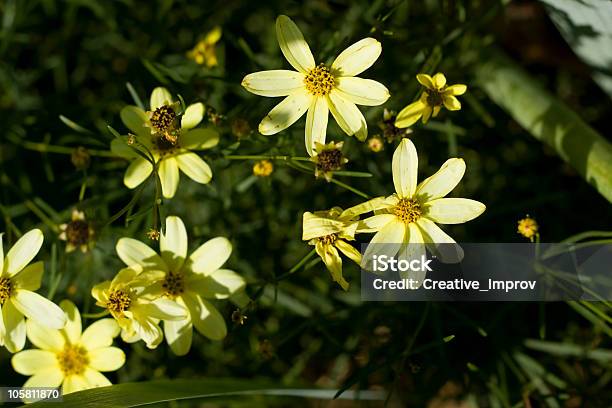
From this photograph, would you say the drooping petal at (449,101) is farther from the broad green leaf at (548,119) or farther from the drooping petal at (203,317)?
the drooping petal at (203,317)

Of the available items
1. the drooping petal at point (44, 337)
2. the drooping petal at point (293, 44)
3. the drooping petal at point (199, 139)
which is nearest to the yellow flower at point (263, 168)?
the drooping petal at point (199, 139)

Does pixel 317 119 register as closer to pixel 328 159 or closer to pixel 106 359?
pixel 328 159

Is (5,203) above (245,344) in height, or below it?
above

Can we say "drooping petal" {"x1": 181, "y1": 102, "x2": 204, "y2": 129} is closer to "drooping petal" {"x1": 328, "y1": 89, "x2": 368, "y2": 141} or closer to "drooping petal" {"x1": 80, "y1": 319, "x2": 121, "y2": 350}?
"drooping petal" {"x1": 328, "y1": 89, "x2": 368, "y2": 141}

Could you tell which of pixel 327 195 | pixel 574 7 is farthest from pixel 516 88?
pixel 327 195

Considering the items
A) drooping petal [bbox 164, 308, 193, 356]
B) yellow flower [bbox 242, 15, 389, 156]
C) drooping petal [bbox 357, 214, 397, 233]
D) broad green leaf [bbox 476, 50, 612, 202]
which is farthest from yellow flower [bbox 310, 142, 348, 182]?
broad green leaf [bbox 476, 50, 612, 202]

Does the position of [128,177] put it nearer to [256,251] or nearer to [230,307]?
[256,251]
